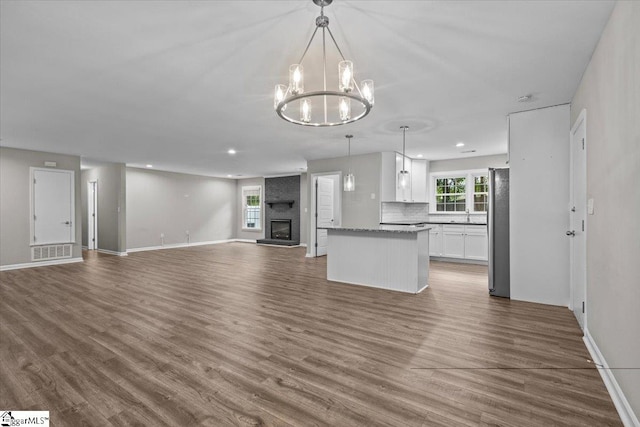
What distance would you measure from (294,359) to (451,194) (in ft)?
22.9

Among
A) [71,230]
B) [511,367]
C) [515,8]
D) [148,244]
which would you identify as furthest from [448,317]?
[148,244]

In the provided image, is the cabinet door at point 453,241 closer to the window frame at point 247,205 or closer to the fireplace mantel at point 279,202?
the fireplace mantel at point 279,202

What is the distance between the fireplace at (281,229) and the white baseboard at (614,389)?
8990 mm

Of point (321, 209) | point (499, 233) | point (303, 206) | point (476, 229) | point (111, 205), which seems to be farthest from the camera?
point (303, 206)

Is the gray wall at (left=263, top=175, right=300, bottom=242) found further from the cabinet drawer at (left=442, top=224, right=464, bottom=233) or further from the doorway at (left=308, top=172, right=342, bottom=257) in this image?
the cabinet drawer at (left=442, top=224, right=464, bottom=233)

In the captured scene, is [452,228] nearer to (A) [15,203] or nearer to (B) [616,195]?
(B) [616,195]

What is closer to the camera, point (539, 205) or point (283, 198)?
point (539, 205)

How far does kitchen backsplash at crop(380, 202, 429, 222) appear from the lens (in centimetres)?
720

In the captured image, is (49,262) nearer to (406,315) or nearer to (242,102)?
(242,102)

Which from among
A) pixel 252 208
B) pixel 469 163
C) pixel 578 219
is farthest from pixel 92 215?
pixel 578 219

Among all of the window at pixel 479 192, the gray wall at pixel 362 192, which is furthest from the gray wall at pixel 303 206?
the window at pixel 479 192

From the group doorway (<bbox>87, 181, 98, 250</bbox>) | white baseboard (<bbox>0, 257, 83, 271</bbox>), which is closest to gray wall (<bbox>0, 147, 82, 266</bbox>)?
white baseboard (<bbox>0, 257, 83, 271</bbox>)

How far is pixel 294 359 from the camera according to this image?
2494 mm

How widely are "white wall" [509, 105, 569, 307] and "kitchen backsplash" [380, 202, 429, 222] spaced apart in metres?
3.18
